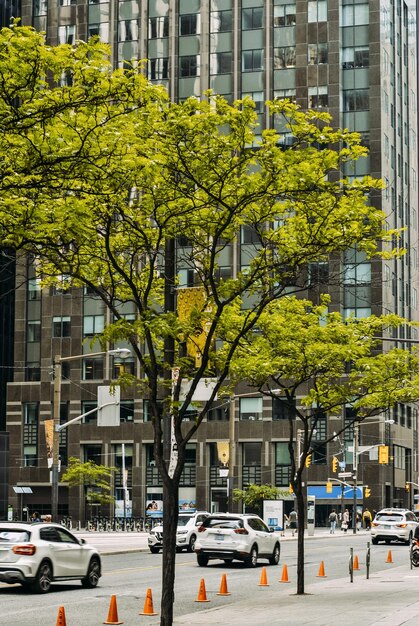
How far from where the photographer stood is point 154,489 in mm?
98688

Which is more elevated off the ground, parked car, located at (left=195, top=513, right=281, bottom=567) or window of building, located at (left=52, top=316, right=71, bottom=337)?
window of building, located at (left=52, top=316, right=71, bottom=337)

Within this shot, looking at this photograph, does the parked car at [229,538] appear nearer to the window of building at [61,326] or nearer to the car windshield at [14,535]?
the car windshield at [14,535]

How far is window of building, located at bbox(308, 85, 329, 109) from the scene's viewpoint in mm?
99125

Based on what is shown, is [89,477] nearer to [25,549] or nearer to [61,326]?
[61,326]

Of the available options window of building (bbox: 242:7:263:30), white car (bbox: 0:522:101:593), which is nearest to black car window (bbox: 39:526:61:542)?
white car (bbox: 0:522:101:593)

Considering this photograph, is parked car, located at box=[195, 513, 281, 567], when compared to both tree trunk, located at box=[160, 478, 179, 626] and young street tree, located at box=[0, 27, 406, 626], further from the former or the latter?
tree trunk, located at box=[160, 478, 179, 626]

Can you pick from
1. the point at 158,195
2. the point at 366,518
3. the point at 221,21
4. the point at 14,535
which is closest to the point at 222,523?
the point at 14,535

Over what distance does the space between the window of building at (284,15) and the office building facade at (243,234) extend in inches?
3.5

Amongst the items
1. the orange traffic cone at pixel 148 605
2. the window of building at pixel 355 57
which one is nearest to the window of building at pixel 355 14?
the window of building at pixel 355 57

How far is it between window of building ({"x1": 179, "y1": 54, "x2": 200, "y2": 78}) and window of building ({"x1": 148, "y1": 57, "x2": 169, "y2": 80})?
1.39 metres

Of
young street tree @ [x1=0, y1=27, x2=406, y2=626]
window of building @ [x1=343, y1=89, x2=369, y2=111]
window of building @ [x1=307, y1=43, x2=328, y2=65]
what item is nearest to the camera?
young street tree @ [x1=0, y1=27, x2=406, y2=626]

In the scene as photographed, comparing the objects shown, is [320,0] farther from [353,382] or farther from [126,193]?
[126,193]

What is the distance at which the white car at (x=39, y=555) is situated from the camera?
25578 mm

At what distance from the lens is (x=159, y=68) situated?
10281 centimetres
